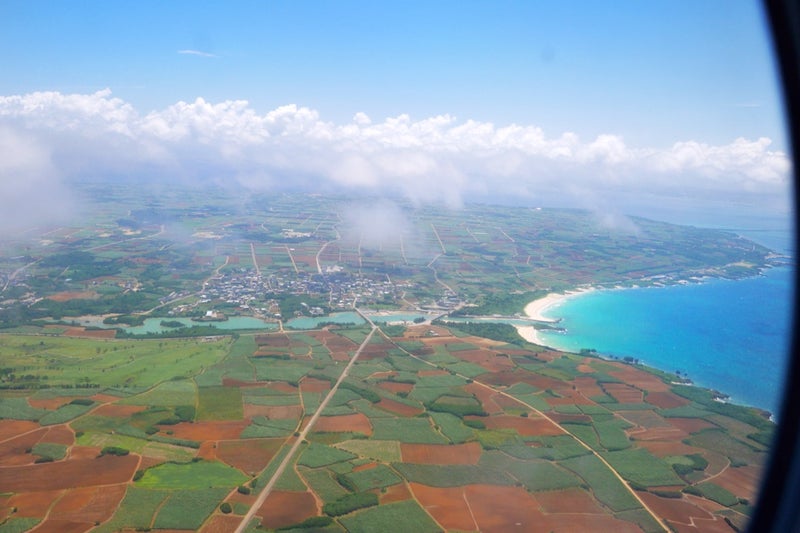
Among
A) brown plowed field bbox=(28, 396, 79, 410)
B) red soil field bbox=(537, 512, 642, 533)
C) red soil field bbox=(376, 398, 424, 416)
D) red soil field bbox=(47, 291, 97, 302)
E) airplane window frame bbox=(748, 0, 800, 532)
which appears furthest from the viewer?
red soil field bbox=(47, 291, 97, 302)

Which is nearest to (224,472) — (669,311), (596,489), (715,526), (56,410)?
(56,410)

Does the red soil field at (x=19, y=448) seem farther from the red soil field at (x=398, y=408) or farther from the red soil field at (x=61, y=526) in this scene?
the red soil field at (x=398, y=408)

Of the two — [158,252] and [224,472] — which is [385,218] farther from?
[224,472]

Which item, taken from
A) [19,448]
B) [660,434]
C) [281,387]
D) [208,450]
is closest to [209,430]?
[208,450]

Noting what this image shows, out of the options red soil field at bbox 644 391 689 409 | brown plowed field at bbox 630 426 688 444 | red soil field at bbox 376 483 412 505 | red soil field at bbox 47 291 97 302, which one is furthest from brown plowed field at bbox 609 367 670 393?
red soil field at bbox 47 291 97 302

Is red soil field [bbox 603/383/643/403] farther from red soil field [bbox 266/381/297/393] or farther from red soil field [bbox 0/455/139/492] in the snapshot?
red soil field [bbox 0/455/139/492]

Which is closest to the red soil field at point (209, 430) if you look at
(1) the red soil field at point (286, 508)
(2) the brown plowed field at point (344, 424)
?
(2) the brown plowed field at point (344, 424)
